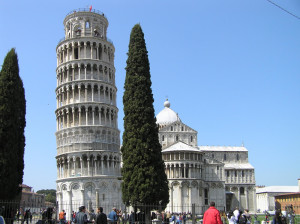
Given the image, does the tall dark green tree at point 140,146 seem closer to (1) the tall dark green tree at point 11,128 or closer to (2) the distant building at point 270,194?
(1) the tall dark green tree at point 11,128

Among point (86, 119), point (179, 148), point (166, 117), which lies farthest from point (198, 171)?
point (86, 119)

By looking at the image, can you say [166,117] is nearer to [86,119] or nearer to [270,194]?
[86,119]

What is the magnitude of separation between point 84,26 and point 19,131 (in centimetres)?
2883

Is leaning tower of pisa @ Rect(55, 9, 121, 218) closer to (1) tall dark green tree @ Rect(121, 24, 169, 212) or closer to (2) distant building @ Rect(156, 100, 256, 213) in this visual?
(2) distant building @ Rect(156, 100, 256, 213)

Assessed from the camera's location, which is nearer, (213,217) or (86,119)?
(213,217)

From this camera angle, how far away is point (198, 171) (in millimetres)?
64812

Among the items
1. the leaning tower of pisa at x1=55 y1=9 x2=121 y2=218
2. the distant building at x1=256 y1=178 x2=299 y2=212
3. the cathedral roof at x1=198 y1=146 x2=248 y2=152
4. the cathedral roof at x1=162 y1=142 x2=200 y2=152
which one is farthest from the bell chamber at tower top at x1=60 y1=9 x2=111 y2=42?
the distant building at x1=256 y1=178 x2=299 y2=212

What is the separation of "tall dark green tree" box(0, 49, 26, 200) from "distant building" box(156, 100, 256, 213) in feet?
106

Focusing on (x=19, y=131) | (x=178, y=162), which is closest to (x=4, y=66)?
(x=19, y=131)

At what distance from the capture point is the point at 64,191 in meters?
48.2

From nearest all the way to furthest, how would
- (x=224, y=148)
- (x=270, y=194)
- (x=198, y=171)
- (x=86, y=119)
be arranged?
(x=86, y=119) → (x=198, y=171) → (x=224, y=148) → (x=270, y=194)

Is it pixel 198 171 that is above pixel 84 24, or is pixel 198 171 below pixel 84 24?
below

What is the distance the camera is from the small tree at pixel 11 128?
23.8 meters

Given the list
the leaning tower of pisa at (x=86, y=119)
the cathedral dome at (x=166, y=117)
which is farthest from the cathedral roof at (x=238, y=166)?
the leaning tower of pisa at (x=86, y=119)
